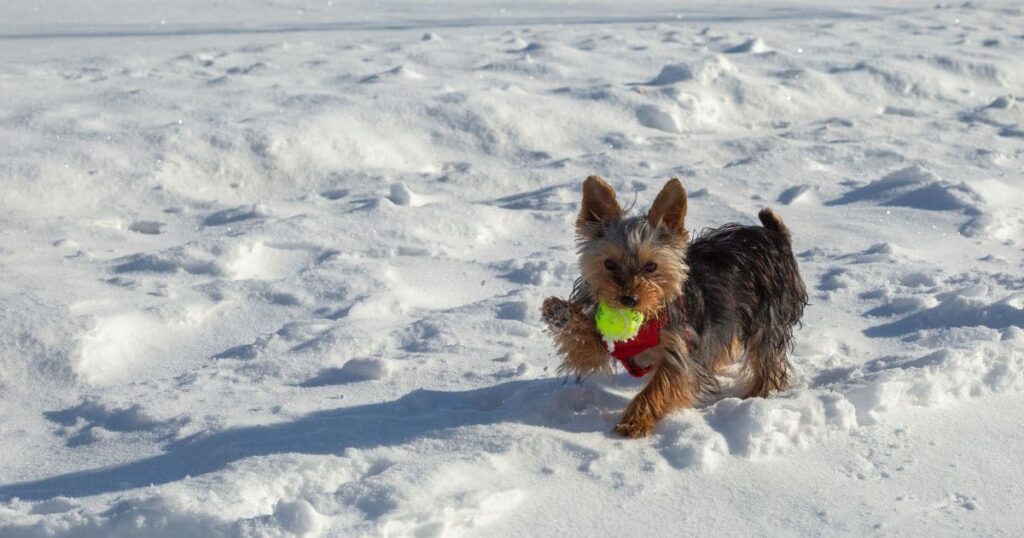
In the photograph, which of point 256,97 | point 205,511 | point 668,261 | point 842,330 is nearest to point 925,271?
point 842,330

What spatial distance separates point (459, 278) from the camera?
553cm

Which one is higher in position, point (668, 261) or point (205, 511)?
point (668, 261)

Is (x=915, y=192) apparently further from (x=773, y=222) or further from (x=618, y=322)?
(x=618, y=322)

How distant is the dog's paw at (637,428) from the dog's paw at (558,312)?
378 millimetres

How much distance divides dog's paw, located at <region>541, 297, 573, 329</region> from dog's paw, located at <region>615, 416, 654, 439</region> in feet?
1.24

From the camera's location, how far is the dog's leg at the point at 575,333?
12.4ft

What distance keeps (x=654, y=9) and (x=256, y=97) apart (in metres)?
6.68

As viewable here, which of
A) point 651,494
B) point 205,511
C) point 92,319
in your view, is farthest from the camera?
point 92,319

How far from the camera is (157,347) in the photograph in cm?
468

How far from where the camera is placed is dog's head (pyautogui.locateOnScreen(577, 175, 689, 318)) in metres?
3.55

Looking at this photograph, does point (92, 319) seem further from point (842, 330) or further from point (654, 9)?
point (654, 9)

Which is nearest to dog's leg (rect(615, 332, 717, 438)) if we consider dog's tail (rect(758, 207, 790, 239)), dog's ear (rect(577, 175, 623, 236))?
dog's ear (rect(577, 175, 623, 236))

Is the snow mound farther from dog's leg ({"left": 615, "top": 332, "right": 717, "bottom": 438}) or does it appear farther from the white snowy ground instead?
dog's leg ({"left": 615, "top": 332, "right": 717, "bottom": 438})

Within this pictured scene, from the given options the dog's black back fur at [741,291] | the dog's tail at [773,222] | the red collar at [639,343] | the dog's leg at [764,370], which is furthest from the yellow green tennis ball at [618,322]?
the dog's tail at [773,222]
